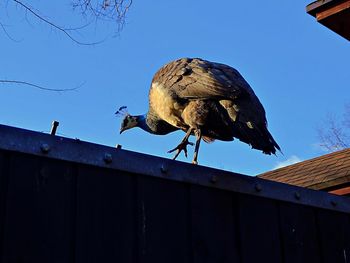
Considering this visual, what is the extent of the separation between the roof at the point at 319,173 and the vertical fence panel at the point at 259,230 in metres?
4.72

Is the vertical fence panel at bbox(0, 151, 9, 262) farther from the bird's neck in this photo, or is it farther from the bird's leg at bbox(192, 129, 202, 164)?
the bird's neck

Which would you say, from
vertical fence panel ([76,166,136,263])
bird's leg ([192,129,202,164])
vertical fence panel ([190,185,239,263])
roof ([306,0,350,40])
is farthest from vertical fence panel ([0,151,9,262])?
bird's leg ([192,129,202,164])

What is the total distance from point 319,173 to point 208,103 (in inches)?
89.1

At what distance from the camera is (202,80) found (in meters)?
6.15

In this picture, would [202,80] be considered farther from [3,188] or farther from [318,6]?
[3,188]

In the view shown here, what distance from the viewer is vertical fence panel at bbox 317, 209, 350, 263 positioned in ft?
7.82

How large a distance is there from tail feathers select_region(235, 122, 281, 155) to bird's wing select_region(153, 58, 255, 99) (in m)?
0.40

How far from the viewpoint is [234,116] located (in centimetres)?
582

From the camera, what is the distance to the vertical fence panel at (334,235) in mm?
2385

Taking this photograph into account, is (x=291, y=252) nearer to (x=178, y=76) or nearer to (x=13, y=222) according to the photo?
(x=13, y=222)

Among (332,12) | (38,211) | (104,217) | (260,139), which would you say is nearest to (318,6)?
(332,12)

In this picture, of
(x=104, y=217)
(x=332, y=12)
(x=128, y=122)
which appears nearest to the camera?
(x=104, y=217)

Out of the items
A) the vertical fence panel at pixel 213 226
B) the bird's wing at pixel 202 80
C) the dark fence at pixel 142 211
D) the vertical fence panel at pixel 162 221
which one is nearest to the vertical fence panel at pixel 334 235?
the dark fence at pixel 142 211

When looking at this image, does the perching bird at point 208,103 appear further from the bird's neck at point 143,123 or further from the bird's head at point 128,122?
the bird's head at point 128,122
